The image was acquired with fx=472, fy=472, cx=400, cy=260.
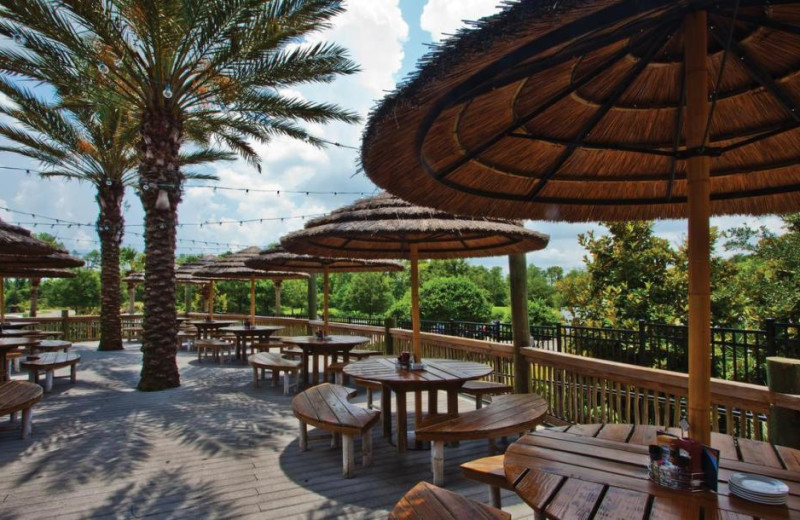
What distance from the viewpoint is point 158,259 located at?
771cm

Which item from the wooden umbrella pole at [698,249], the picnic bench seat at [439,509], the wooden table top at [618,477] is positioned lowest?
the picnic bench seat at [439,509]

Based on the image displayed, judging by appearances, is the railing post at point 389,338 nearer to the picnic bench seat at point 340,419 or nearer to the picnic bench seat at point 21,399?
the picnic bench seat at point 340,419

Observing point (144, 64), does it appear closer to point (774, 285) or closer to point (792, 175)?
point (792, 175)

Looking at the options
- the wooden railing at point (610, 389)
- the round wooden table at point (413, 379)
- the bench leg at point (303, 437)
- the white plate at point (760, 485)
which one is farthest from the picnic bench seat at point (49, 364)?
the white plate at point (760, 485)

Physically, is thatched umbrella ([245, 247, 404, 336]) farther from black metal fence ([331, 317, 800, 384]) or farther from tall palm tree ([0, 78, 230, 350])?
tall palm tree ([0, 78, 230, 350])

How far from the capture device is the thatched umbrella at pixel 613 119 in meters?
1.68

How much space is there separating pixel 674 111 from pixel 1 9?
8.80 meters

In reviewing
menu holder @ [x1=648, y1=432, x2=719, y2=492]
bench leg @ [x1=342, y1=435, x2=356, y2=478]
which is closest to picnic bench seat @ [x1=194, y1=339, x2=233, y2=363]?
bench leg @ [x1=342, y1=435, x2=356, y2=478]

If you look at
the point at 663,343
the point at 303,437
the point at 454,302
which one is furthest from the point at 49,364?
the point at 454,302

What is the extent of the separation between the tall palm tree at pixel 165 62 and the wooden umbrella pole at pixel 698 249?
650 cm

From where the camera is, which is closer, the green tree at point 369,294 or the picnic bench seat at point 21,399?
the picnic bench seat at point 21,399

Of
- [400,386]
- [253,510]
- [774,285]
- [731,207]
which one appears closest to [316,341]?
[400,386]

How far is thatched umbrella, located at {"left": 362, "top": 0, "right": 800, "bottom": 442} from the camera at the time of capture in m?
1.68

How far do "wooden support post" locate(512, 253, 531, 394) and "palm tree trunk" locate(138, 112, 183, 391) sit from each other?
205 inches
